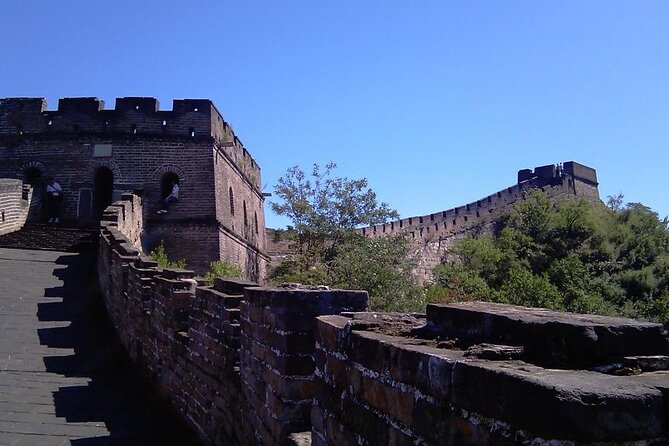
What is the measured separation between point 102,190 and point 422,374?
888 inches

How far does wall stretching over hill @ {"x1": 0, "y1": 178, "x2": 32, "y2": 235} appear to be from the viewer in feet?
58.1

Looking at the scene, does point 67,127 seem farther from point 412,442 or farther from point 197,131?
point 412,442

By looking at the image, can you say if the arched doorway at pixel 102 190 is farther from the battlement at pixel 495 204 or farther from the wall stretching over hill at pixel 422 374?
the wall stretching over hill at pixel 422 374

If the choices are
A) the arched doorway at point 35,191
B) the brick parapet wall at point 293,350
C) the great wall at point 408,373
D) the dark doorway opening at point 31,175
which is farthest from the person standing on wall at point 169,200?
the brick parapet wall at point 293,350

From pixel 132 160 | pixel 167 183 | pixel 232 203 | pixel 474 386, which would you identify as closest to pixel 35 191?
pixel 132 160

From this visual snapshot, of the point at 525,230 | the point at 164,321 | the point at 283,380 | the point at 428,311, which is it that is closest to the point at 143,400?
the point at 164,321

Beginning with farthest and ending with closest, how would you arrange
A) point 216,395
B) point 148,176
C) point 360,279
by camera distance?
point 148,176, point 360,279, point 216,395

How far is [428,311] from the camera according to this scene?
220 centimetres

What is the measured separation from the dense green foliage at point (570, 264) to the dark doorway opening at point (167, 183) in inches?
388

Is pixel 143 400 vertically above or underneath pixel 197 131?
underneath

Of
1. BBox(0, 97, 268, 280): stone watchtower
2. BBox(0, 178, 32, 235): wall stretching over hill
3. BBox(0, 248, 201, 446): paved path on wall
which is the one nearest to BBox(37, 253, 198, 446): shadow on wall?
BBox(0, 248, 201, 446): paved path on wall

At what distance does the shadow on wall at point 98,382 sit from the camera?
488cm

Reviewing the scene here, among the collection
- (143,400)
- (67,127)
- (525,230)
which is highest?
(67,127)

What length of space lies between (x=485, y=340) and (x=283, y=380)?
4.41ft
